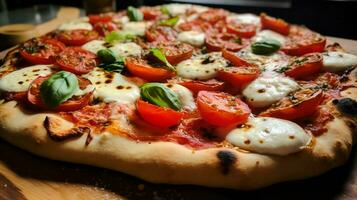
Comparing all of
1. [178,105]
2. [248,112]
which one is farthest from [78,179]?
[248,112]

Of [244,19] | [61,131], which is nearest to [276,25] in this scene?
[244,19]

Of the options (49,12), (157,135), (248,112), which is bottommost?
(49,12)

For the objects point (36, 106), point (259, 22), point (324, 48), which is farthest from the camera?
point (259, 22)

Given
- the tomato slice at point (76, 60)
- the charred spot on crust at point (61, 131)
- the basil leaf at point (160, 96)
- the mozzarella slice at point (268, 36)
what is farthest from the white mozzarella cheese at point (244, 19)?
the charred spot on crust at point (61, 131)

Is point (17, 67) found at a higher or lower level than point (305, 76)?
lower

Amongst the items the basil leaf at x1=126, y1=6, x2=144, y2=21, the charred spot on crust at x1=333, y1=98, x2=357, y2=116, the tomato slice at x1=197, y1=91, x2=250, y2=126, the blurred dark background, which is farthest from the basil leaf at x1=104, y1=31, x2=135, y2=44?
the charred spot on crust at x1=333, y1=98, x2=357, y2=116

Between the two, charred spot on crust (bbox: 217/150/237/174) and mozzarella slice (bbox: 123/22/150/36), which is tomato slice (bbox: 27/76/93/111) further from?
mozzarella slice (bbox: 123/22/150/36)

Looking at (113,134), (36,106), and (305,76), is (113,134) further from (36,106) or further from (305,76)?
(305,76)

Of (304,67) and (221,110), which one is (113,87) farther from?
(304,67)
